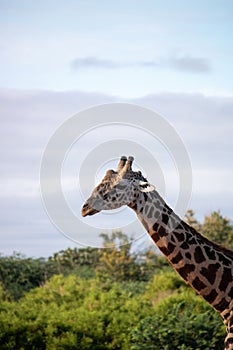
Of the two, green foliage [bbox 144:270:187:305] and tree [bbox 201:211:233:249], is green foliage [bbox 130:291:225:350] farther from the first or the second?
tree [bbox 201:211:233:249]

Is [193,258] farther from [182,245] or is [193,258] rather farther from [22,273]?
[22,273]

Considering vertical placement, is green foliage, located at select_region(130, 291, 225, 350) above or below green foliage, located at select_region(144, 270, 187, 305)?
below

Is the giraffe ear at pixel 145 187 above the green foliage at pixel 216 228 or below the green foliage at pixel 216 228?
below

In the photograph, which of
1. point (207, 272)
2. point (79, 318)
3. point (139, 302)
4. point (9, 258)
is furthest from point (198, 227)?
point (207, 272)

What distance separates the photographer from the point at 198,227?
35.8m

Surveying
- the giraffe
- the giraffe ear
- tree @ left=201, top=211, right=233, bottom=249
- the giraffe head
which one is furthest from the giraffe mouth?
tree @ left=201, top=211, right=233, bottom=249

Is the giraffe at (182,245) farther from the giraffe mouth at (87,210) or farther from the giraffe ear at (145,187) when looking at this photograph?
the giraffe mouth at (87,210)

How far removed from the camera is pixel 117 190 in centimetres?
780

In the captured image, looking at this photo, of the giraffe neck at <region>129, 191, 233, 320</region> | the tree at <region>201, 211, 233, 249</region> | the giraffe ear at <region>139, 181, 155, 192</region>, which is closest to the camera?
the giraffe ear at <region>139, 181, 155, 192</region>

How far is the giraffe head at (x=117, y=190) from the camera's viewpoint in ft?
25.5

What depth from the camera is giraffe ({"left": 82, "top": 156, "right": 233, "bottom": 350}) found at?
796 cm

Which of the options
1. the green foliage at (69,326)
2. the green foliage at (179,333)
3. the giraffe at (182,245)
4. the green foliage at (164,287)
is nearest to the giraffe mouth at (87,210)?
the giraffe at (182,245)

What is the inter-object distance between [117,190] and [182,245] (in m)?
0.82

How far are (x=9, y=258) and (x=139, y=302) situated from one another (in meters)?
13.6
